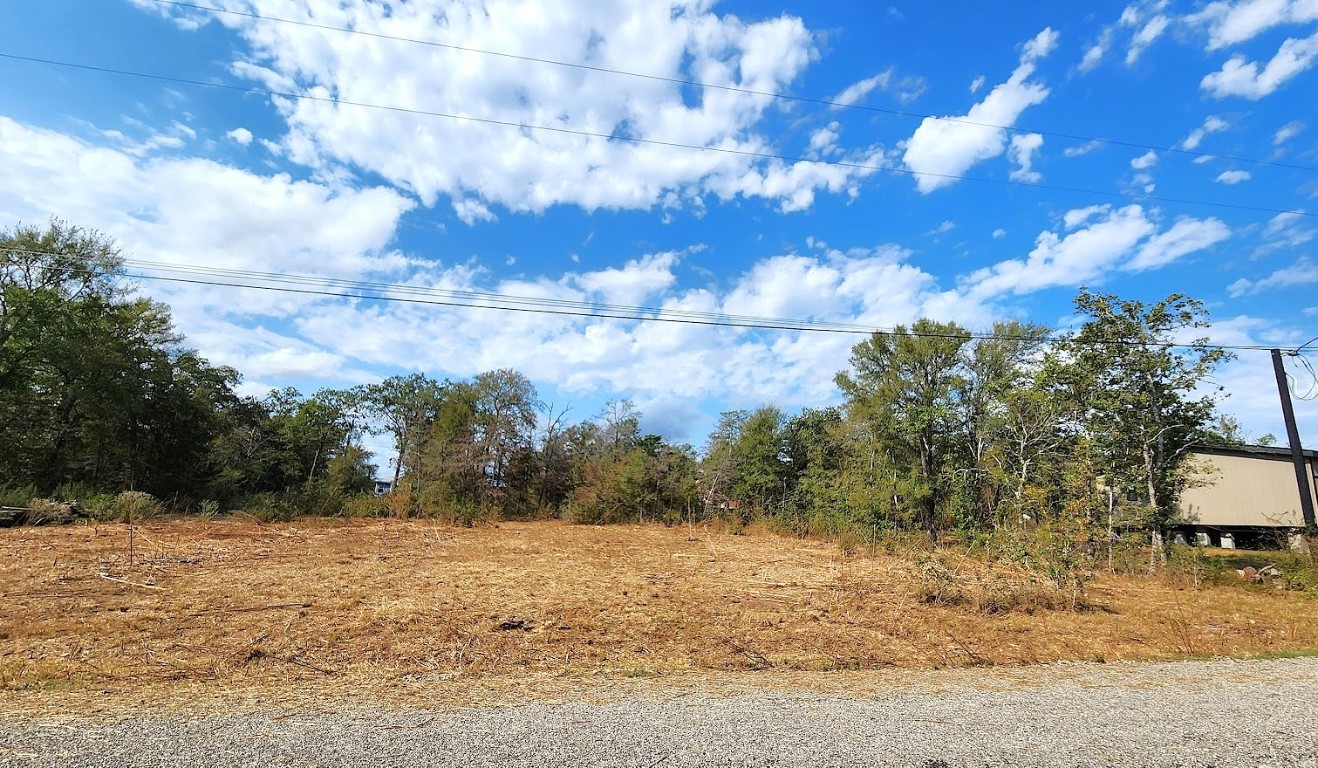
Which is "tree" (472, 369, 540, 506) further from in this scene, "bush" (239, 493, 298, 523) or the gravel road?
the gravel road

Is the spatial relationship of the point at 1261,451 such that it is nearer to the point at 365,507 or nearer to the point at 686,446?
the point at 686,446

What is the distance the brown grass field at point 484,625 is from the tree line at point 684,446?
4447mm

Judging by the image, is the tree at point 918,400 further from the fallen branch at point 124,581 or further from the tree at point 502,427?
the fallen branch at point 124,581

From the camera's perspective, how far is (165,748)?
2.77 metres

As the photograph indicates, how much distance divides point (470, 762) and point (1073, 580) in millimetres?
8280

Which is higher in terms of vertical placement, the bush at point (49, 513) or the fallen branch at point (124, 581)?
the bush at point (49, 513)

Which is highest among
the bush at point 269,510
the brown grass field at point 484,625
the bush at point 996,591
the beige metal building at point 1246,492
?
the beige metal building at point 1246,492

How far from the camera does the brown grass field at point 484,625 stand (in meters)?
4.12

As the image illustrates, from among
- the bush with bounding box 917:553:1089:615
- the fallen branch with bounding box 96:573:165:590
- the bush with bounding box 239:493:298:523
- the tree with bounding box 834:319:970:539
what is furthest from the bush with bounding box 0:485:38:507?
the tree with bounding box 834:319:970:539

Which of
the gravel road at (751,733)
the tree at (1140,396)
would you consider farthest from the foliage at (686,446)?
the gravel road at (751,733)

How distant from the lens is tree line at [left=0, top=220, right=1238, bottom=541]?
1285 centimetres

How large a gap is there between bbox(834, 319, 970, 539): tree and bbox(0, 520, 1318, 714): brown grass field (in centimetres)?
947

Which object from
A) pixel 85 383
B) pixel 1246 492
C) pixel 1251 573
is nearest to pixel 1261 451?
pixel 1246 492

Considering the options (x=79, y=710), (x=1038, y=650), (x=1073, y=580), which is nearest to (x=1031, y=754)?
(x=1038, y=650)
